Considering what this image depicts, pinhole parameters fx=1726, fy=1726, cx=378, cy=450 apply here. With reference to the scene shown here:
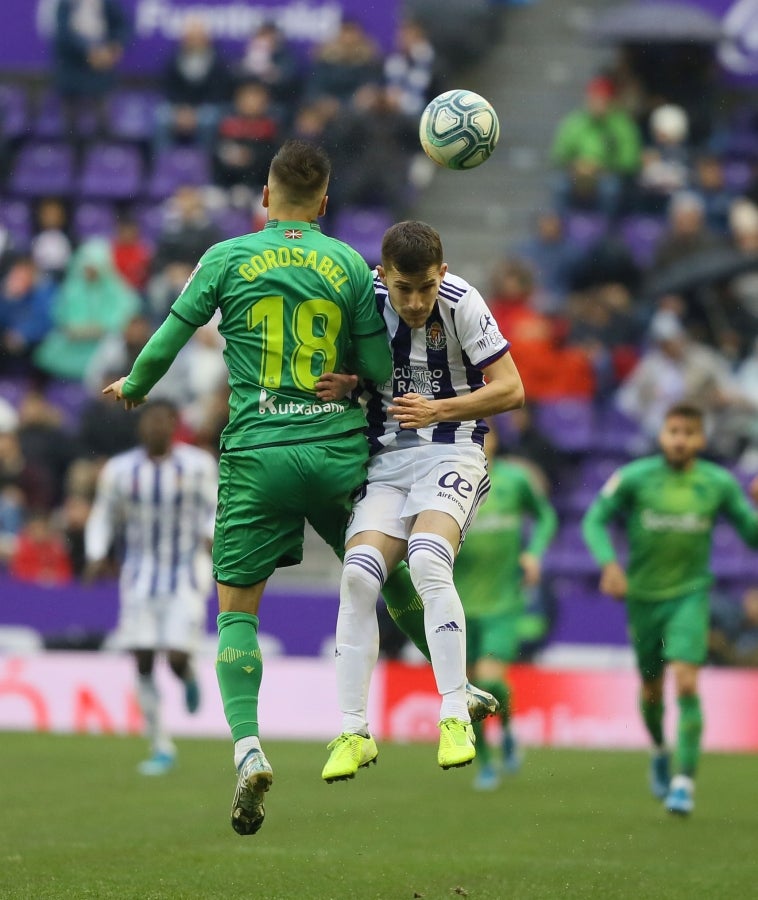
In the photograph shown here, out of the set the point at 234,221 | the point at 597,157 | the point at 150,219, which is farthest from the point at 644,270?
the point at 150,219

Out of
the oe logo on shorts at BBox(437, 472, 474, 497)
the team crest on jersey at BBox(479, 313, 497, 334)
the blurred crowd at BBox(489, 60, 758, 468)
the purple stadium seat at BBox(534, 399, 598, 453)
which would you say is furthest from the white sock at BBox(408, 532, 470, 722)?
the purple stadium seat at BBox(534, 399, 598, 453)

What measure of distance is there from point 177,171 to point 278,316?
1276cm

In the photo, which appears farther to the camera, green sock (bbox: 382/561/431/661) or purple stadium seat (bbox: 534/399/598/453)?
purple stadium seat (bbox: 534/399/598/453)

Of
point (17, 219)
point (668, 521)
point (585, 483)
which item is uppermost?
point (17, 219)

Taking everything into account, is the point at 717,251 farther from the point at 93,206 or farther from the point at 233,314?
the point at 233,314

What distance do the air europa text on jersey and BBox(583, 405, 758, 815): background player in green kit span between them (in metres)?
4.50

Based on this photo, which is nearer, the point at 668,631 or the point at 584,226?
the point at 668,631

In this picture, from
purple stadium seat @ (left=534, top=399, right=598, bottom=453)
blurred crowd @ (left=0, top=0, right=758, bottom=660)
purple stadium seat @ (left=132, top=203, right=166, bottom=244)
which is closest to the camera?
blurred crowd @ (left=0, top=0, right=758, bottom=660)

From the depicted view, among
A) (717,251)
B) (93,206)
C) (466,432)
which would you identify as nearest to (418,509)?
(466,432)

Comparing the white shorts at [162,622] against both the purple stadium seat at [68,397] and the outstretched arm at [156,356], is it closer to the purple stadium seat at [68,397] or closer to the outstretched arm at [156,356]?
the purple stadium seat at [68,397]

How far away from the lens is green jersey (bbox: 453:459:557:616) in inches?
488

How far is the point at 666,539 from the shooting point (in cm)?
1116

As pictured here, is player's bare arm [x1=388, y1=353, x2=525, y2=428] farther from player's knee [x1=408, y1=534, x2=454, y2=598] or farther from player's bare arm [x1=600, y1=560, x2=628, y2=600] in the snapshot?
player's bare arm [x1=600, y1=560, x2=628, y2=600]

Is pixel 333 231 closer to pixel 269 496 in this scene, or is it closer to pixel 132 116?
pixel 132 116
